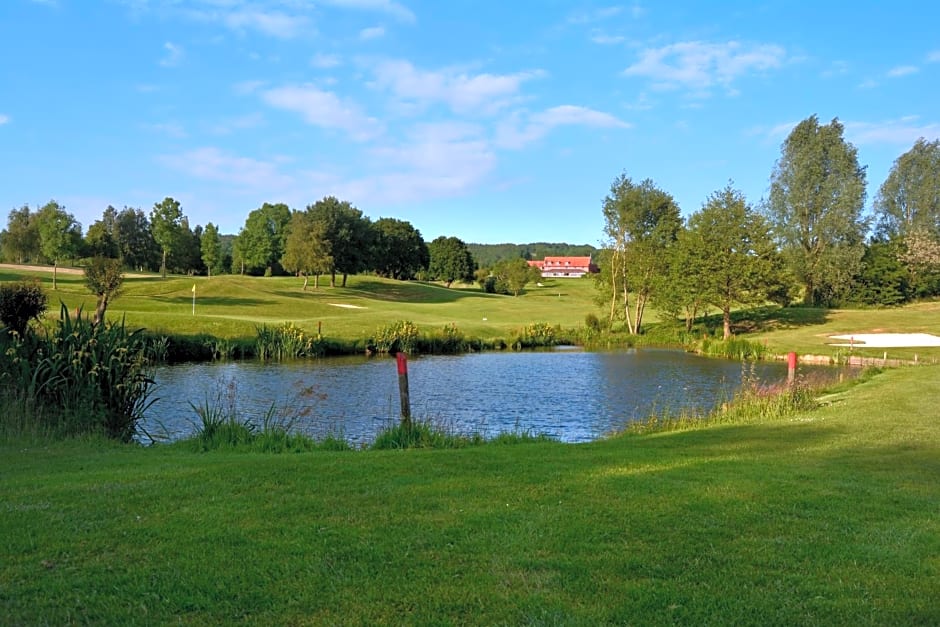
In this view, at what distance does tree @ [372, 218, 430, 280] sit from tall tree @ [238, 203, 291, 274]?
12.0 meters

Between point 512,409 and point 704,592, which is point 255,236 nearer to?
point 512,409

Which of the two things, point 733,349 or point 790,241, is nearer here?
point 733,349

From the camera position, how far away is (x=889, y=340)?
3209 cm

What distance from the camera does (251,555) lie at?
15.3ft

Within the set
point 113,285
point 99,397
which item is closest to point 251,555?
point 99,397

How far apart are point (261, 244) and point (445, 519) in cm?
8287

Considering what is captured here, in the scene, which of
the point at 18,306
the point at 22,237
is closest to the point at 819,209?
the point at 18,306

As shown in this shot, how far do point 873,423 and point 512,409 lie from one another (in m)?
9.04

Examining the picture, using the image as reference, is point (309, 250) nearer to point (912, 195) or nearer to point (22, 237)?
point (22, 237)

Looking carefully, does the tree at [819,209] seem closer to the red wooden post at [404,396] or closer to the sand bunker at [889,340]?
the sand bunker at [889,340]

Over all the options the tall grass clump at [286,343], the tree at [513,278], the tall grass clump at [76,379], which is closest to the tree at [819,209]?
the tall grass clump at [286,343]

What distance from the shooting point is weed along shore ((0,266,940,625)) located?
13.0ft

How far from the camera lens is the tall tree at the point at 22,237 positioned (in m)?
62.4

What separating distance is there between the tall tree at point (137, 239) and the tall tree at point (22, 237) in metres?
21.7
